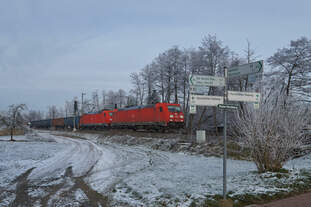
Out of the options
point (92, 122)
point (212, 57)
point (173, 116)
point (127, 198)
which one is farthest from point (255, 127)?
point (92, 122)

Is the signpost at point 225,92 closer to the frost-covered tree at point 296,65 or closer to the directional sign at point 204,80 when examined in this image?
the directional sign at point 204,80

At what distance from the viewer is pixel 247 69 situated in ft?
19.0

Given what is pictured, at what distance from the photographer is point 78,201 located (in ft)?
19.7

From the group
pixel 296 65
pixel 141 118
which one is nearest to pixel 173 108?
pixel 141 118

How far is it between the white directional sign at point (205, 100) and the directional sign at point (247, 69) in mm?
735

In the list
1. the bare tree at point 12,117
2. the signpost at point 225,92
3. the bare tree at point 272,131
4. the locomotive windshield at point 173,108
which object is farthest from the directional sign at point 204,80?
the bare tree at point 12,117

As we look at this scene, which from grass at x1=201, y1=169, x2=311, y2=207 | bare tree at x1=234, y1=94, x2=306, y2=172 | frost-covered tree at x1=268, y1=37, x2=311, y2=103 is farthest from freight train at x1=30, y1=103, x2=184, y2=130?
grass at x1=201, y1=169, x2=311, y2=207

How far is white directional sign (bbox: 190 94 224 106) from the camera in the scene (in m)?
5.42

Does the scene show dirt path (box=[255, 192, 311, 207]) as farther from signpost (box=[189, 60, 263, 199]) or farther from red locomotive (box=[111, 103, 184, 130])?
red locomotive (box=[111, 103, 184, 130])

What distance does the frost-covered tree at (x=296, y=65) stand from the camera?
75.4 ft

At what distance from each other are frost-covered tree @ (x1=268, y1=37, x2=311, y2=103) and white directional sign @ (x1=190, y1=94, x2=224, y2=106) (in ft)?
64.8

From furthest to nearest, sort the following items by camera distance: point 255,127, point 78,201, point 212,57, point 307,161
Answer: point 212,57 < point 307,161 < point 255,127 < point 78,201

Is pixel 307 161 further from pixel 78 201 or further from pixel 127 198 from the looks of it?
pixel 78 201

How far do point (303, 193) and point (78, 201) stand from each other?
572 centimetres
